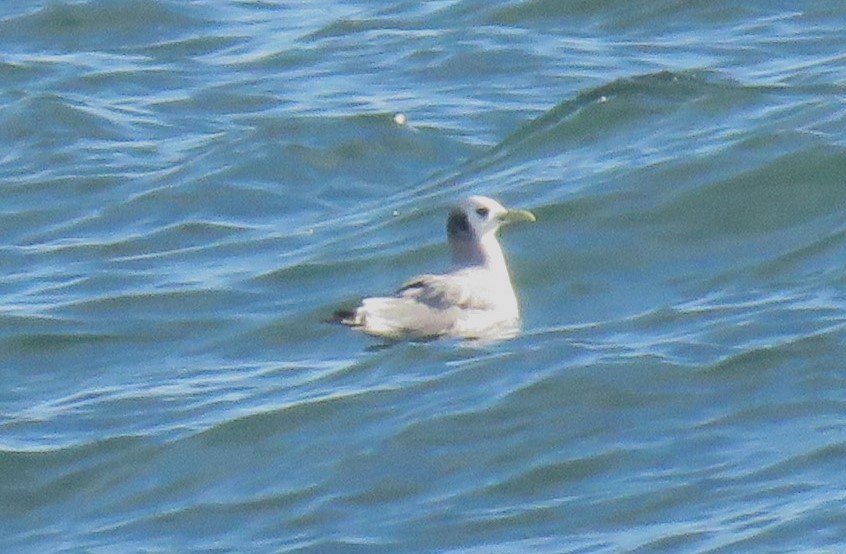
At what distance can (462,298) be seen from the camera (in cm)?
1305

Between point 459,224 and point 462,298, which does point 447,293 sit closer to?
point 462,298

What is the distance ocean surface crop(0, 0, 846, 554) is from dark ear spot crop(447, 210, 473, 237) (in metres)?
0.52

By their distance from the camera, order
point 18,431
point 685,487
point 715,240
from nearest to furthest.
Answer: point 685,487, point 18,431, point 715,240

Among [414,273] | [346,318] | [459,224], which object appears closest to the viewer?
[346,318]

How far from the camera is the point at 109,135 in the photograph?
1772cm

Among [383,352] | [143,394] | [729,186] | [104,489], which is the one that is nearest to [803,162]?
[729,186]

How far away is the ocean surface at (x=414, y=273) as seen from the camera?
33.9 ft

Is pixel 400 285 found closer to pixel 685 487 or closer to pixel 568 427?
pixel 568 427

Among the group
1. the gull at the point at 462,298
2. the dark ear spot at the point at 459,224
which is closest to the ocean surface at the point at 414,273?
the gull at the point at 462,298

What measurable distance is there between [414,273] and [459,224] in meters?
0.92

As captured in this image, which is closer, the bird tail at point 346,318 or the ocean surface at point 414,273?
the ocean surface at point 414,273

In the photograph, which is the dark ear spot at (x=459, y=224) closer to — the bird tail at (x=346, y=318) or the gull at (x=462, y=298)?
the gull at (x=462, y=298)

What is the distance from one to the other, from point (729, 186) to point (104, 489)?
5.05 metres

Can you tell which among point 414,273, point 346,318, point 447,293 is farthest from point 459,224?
point 346,318
